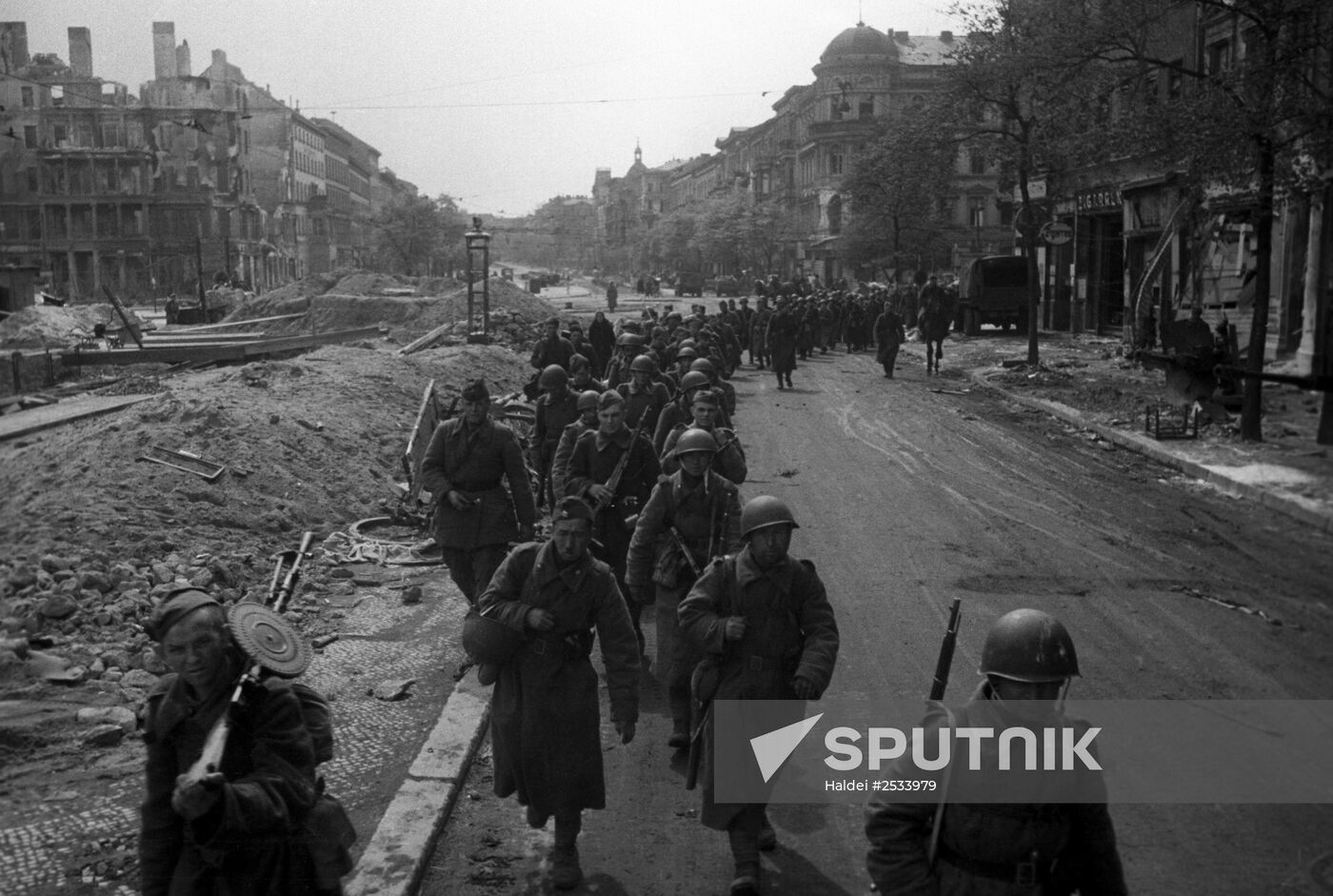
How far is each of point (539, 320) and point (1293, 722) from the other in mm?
36235

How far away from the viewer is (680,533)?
7.57m

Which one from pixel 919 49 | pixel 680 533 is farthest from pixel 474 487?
pixel 919 49

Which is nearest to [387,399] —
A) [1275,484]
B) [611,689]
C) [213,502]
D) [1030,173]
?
[213,502]

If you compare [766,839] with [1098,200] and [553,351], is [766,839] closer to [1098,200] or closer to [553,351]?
[553,351]

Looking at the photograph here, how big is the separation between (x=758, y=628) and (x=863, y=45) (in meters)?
88.0

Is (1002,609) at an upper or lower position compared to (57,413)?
lower

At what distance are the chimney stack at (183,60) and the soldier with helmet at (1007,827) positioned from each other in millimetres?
81587

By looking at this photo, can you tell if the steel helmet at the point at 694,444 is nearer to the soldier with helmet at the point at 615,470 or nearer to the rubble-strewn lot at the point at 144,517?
the soldier with helmet at the point at 615,470

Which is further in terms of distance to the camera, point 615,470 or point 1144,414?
point 1144,414

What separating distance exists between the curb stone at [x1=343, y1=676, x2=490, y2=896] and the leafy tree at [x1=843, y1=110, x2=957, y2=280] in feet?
84.9

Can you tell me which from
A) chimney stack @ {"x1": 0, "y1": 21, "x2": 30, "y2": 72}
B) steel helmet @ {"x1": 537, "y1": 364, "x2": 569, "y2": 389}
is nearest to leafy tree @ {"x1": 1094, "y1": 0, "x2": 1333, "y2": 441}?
steel helmet @ {"x1": 537, "y1": 364, "x2": 569, "y2": 389}

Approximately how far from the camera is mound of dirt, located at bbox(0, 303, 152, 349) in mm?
33250

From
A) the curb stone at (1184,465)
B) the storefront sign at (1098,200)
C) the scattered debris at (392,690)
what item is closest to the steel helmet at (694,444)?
the scattered debris at (392,690)

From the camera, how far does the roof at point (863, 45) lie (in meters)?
87.6
